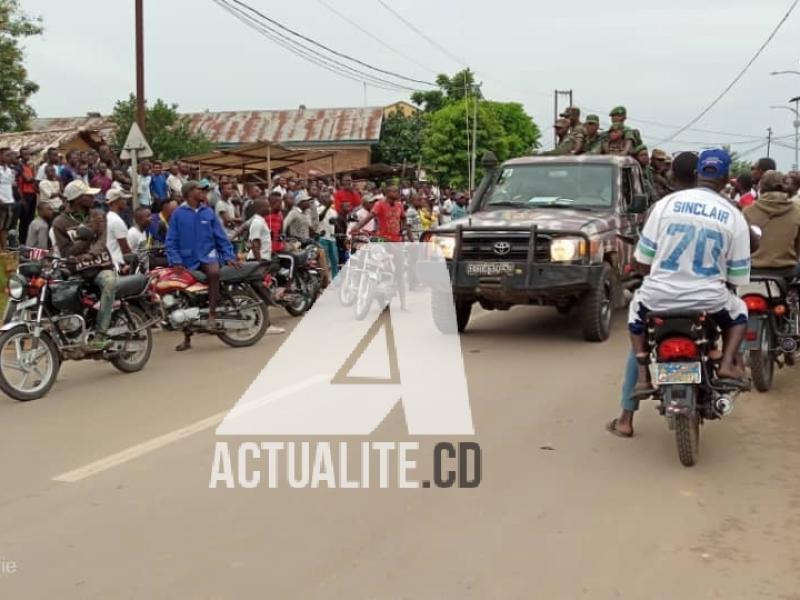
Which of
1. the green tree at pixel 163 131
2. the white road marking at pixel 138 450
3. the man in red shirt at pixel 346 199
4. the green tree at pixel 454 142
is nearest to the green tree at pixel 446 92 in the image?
the green tree at pixel 454 142

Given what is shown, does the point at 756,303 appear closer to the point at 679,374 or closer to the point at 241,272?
the point at 679,374

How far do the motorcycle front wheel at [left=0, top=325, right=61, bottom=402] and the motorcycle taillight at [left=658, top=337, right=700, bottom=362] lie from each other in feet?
16.4

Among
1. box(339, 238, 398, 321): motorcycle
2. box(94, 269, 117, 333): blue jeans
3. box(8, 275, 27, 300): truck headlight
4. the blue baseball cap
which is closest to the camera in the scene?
the blue baseball cap

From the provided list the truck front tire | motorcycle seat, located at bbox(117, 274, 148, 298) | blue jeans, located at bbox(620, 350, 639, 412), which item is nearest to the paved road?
blue jeans, located at bbox(620, 350, 639, 412)

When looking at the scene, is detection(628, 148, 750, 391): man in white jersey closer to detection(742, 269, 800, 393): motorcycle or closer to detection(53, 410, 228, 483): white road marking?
detection(742, 269, 800, 393): motorcycle

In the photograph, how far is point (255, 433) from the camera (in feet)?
20.0

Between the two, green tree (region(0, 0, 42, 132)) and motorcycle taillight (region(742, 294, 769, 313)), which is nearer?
motorcycle taillight (region(742, 294, 769, 313))

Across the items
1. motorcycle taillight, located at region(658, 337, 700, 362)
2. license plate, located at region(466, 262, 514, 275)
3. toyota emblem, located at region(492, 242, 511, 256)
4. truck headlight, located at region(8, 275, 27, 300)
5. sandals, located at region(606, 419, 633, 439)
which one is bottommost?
sandals, located at region(606, 419, 633, 439)

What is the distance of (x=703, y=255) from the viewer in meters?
5.27

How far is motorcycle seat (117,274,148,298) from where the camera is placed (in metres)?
8.39

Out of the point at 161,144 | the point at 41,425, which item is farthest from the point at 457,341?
the point at 161,144

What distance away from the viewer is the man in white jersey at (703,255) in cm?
526

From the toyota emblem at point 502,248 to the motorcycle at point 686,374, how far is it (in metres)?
3.96

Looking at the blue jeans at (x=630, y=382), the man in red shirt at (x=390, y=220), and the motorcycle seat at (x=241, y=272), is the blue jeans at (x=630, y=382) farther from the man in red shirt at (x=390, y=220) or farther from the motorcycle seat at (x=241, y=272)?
the man in red shirt at (x=390, y=220)
